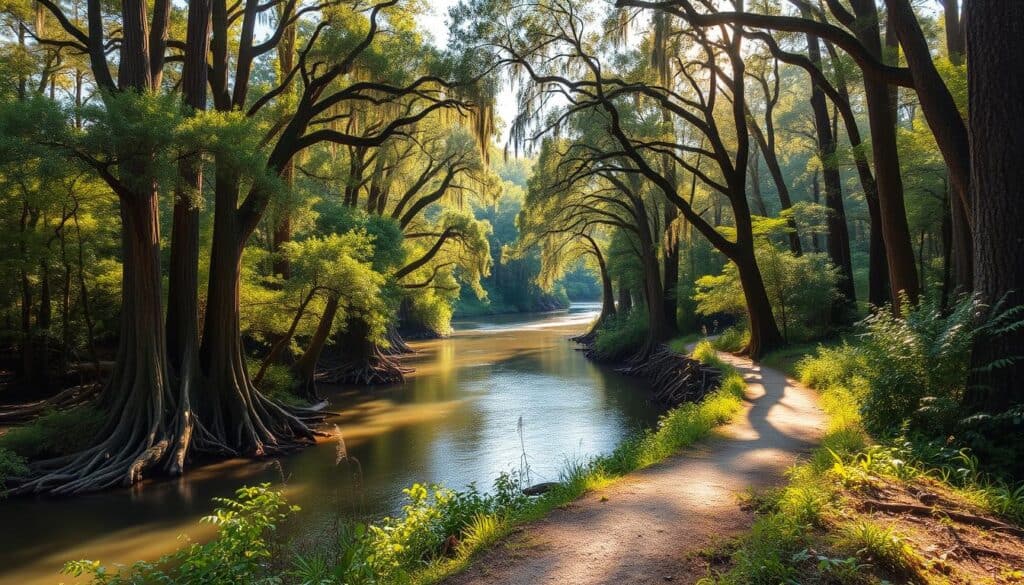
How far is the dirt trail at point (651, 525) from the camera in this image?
3.66 meters

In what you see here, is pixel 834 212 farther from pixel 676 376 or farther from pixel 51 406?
pixel 51 406

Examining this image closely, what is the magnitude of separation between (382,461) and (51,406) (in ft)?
22.9

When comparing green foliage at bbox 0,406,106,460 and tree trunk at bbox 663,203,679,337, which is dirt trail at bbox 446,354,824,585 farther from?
tree trunk at bbox 663,203,679,337

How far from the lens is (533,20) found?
45.9 feet

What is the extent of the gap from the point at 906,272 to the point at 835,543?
8.03 m

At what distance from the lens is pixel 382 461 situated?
36.0ft

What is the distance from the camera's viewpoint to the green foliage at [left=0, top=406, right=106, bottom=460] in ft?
32.3

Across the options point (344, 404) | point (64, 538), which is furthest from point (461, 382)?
point (64, 538)

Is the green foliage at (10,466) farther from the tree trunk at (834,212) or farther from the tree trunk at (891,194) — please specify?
the tree trunk at (834,212)

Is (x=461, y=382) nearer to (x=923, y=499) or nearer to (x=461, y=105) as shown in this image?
(x=461, y=105)

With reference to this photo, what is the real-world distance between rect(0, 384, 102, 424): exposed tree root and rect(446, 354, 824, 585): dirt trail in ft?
37.0

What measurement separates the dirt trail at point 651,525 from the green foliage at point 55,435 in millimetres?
9378

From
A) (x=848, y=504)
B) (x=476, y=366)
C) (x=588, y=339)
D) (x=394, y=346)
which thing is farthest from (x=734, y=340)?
(x=394, y=346)

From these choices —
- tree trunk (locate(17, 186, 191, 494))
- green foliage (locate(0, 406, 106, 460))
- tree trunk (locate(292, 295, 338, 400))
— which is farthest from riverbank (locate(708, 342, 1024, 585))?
tree trunk (locate(292, 295, 338, 400))
